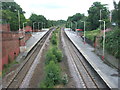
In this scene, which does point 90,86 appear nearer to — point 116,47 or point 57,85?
point 57,85

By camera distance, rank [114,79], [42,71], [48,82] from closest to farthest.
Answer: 1. [48,82]
2. [114,79]
3. [42,71]

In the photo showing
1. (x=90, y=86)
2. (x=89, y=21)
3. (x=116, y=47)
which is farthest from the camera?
(x=89, y=21)

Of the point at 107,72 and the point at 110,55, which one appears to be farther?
the point at 110,55

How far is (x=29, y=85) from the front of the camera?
1894 cm

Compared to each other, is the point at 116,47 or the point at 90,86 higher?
the point at 116,47

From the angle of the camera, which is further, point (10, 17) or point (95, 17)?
point (95, 17)

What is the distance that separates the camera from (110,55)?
2819 cm

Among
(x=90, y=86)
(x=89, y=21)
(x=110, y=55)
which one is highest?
(x=89, y=21)

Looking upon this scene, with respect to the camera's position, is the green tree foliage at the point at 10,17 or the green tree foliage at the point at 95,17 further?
the green tree foliage at the point at 95,17

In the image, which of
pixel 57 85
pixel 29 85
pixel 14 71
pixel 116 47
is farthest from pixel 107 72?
pixel 14 71

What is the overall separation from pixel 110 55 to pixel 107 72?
557 centimetres

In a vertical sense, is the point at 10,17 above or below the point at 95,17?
below

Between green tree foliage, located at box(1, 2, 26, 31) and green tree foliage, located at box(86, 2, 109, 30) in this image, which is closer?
green tree foliage, located at box(1, 2, 26, 31)

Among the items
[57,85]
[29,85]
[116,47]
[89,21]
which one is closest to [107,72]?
[116,47]
